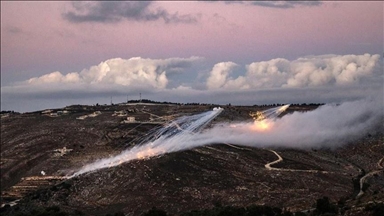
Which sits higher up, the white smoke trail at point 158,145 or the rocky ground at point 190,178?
the white smoke trail at point 158,145

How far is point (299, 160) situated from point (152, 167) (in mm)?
41403

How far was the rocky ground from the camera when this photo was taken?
114 metres

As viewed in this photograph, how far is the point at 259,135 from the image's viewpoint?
17838cm

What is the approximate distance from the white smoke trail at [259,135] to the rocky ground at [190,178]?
547 centimetres

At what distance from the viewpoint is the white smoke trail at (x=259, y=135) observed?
158 m

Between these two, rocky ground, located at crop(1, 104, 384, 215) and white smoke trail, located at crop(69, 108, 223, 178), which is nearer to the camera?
rocky ground, located at crop(1, 104, 384, 215)

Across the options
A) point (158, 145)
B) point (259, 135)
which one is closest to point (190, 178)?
point (158, 145)

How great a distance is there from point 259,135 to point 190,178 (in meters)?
53.9

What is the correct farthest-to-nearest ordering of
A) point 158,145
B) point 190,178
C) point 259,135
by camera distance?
point 259,135
point 158,145
point 190,178

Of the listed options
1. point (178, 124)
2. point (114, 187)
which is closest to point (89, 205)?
point (114, 187)

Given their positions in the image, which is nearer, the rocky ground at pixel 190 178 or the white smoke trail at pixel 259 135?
the rocky ground at pixel 190 178

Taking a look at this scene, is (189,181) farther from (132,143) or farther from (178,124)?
(178,124)

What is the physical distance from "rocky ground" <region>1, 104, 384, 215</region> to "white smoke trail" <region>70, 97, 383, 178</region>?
547 centimetres

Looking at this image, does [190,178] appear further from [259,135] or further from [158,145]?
[259,135]
